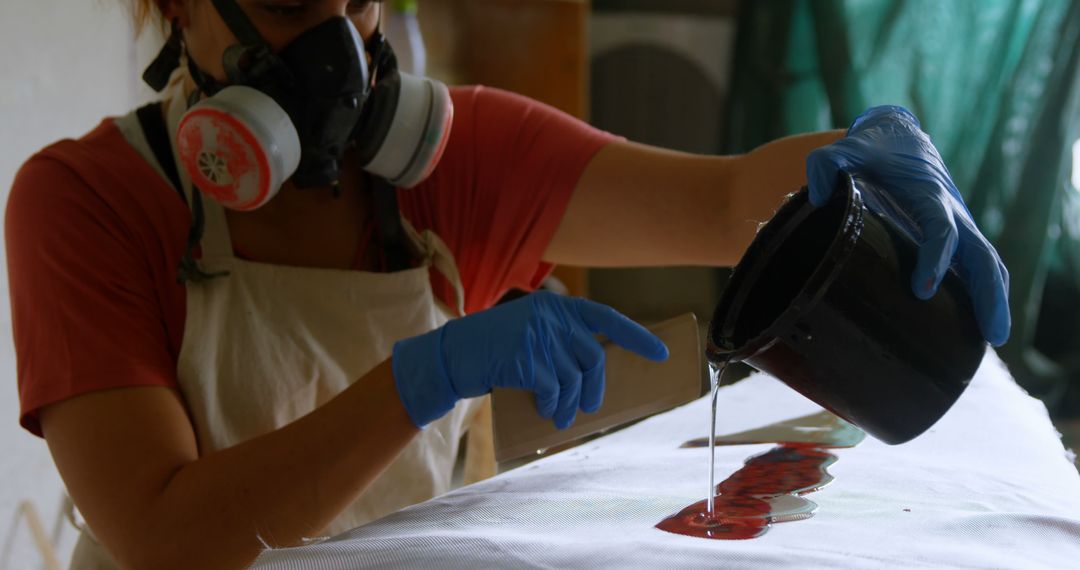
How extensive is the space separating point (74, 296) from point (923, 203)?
2.61 ft

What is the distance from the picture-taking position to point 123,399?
3.25 ft

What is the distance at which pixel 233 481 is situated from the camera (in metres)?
0.94

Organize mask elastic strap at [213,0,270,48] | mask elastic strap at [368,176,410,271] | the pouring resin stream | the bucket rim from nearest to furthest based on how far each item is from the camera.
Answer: the bucket rim → the pouring resin stream → mask elastic strap at [213,0,270,48] → mask elastic strap at [368,176,410,271]

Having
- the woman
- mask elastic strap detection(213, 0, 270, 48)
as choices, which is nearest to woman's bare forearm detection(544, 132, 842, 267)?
the woman

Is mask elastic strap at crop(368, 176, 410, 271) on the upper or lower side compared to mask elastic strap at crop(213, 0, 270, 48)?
lower

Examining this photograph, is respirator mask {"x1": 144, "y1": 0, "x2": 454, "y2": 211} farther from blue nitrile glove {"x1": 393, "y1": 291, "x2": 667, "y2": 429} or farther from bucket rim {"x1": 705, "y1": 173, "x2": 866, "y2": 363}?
bucket rim {"x1": 705, "y1": 173, "x2": 866, "y2": 363}

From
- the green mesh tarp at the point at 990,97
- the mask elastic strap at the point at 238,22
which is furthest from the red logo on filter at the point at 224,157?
the green mesh tarp at the point at 990,97

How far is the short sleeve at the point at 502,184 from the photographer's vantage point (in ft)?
4.09

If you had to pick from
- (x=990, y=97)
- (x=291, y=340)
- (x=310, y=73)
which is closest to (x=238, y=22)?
(x=310, y=73)

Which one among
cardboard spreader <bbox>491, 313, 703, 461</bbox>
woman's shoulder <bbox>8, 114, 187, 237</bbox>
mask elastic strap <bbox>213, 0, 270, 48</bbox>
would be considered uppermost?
mask elastic strap <bbox>213, 0, 270, 48</bbox>

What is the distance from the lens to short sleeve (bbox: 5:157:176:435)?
99cm

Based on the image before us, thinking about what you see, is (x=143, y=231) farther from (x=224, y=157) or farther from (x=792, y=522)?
(x=792, y=522)

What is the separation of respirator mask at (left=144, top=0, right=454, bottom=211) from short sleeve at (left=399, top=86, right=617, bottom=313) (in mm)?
90

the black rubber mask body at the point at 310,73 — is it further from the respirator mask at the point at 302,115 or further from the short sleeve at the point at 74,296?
the short sleeve at the point at 74,296
